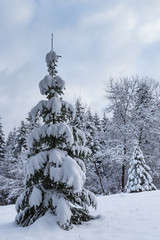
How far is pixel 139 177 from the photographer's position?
16859mm

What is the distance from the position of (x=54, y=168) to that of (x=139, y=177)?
1285cm

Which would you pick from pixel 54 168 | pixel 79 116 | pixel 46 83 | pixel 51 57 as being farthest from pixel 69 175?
pixel 79 116

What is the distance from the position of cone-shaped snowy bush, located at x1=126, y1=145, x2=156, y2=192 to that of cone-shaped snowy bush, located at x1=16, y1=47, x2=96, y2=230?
11149mm

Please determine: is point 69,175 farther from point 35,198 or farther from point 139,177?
point 139,177

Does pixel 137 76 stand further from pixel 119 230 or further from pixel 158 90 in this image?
pixel 119 230

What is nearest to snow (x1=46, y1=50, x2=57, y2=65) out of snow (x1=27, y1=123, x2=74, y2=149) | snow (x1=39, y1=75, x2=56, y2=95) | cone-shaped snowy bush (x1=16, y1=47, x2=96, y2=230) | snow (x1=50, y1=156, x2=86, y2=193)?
cone-shaped snowy bush (x1=16, y1=47, x2=96, y2=230)

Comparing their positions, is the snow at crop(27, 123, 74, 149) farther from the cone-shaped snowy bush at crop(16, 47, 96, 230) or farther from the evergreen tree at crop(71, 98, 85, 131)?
the evergreen tree at crop(71, 98, 85, 131)

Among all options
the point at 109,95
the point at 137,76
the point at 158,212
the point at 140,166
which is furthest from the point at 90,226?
the point at 137,76

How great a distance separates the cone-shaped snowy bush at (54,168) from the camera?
5.74m

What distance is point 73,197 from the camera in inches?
257

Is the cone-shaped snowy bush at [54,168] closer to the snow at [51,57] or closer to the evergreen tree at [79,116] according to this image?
the snow at [51,57]

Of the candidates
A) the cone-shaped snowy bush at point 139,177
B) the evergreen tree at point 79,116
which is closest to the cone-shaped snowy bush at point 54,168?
the cone-shaped snowy bush at point 139,177

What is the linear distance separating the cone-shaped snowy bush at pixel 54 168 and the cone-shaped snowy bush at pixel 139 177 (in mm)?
11149

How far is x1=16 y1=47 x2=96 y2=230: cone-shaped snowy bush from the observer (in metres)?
5.74
